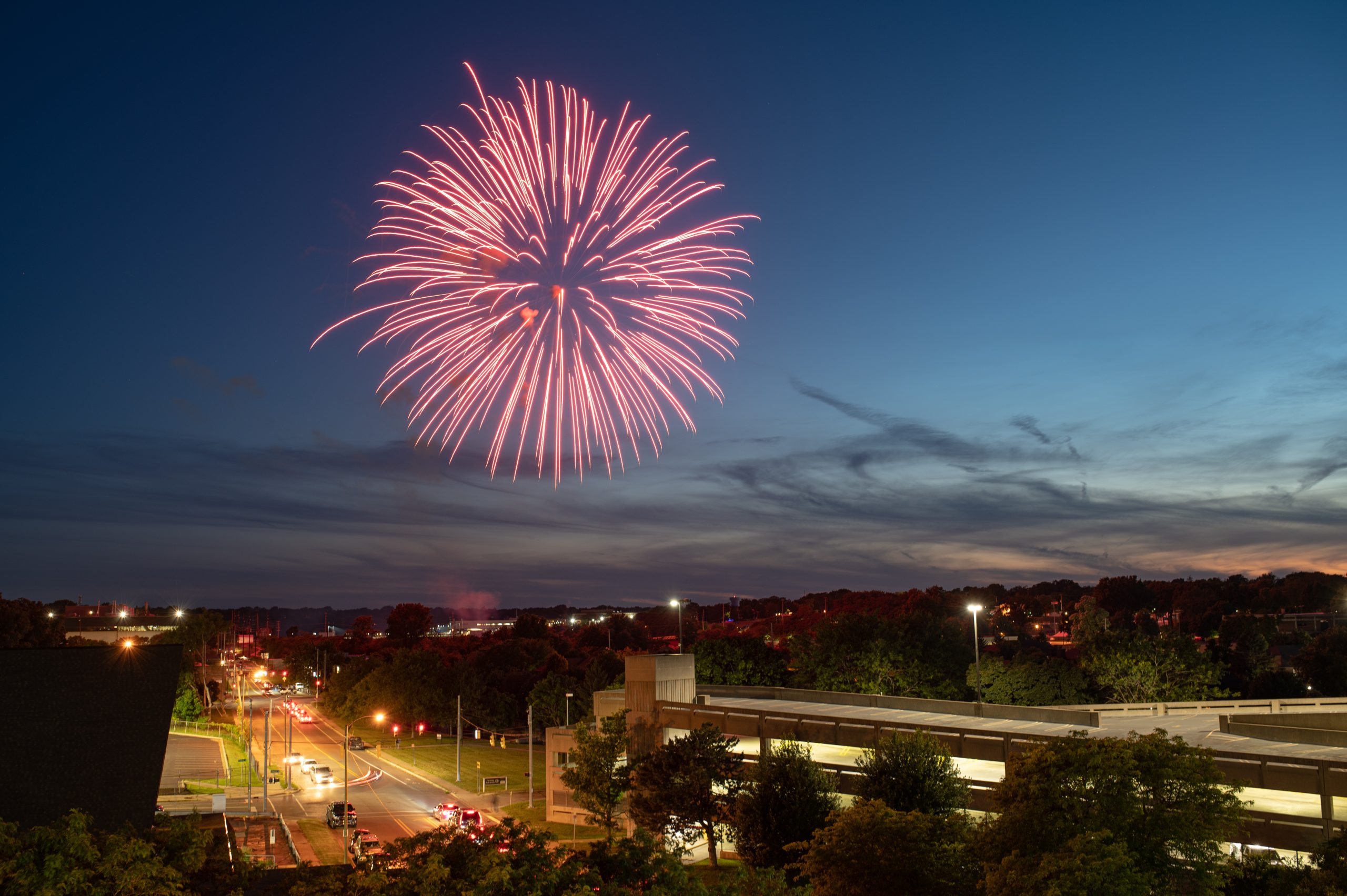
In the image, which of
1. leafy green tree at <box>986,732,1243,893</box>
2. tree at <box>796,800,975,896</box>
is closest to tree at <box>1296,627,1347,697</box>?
leafy green tree at <box>986,732,1243,893</box>

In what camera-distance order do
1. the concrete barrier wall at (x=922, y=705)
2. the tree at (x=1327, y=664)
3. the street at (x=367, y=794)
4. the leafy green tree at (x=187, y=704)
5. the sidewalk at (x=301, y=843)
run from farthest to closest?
the leafy green tree at (x=187, y=704) → the tree at (x=1327, y=664) → the street at (x=367, y=794) → the sidewalk at (x=301, y=843) → the concrete barrier wall at (x=922, y=705)

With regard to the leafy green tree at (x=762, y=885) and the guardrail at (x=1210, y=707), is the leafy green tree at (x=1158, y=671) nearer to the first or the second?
the guardrail at (x=1210, y=707)

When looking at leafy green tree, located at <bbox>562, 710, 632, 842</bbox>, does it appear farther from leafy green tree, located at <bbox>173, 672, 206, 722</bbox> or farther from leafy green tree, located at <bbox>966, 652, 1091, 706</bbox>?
leafy green tree, located at <bbox>173, 672, 206, 722</bbox>

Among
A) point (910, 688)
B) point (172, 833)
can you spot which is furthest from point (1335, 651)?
point (172, 833)

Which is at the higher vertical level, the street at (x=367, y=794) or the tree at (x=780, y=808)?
the tree at (x=780, y=808)

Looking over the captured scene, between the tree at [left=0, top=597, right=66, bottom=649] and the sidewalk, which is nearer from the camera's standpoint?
the sidewalk

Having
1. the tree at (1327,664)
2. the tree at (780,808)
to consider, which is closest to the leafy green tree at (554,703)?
the tree at (780,808)
